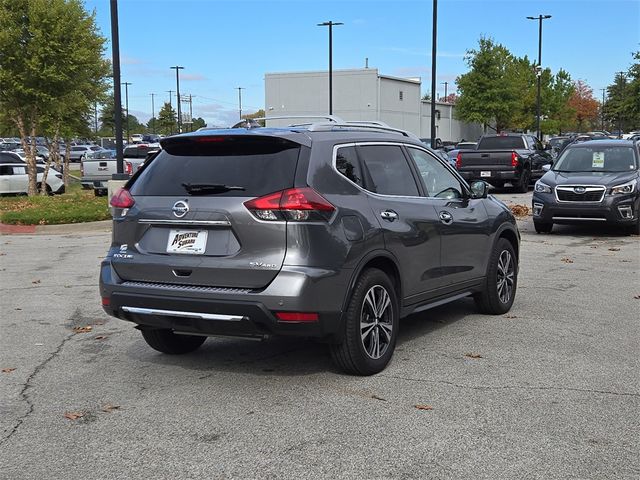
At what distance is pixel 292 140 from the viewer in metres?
5.35

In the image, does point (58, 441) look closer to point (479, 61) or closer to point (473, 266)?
point (473, 266)

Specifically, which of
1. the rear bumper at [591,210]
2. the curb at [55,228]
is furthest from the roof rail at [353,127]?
the curb at [55,228]

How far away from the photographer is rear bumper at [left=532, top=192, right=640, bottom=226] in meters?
14.0

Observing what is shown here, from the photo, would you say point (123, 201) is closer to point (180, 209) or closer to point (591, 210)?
point (180, 209)

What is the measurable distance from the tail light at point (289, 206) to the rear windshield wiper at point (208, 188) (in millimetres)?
214

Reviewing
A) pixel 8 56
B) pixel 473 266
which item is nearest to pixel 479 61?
pixel 8 56

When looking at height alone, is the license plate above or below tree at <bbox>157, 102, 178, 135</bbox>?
below

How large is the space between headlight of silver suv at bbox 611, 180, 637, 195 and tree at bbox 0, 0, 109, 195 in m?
14.9

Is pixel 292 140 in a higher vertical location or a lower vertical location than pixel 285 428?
higher

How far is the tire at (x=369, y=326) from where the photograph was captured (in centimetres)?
536

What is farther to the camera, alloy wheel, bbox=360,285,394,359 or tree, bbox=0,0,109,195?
tree, bbox=0,0,109,195

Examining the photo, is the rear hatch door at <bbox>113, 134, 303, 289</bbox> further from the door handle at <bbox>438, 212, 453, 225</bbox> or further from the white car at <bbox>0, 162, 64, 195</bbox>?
the white car at <bbox>0, 162, 64, 195</bbox>

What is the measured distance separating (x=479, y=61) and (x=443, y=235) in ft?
178

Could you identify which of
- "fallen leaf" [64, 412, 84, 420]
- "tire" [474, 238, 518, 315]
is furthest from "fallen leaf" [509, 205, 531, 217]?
"fallen leaf" [64, 412, 84, 420]
